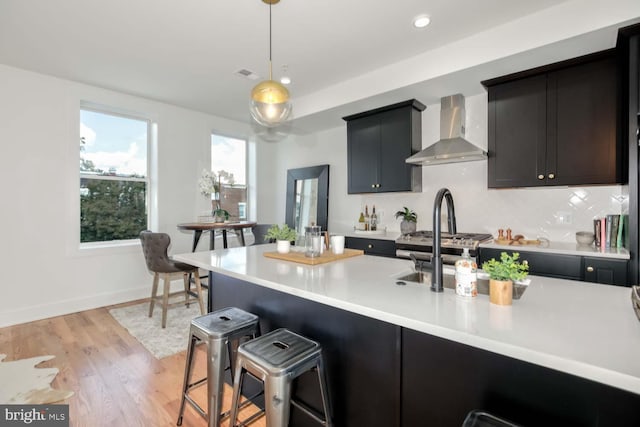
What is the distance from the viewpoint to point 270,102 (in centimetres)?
219

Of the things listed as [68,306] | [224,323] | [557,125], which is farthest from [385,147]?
[68,306]

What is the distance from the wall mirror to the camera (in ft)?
16.3

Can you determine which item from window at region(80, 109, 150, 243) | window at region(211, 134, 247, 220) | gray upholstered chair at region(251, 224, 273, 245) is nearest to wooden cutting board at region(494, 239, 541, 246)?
gray upholstered chair at region(251, 224, 273, 245)

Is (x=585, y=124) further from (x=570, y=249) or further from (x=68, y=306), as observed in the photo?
(x=68, y=306)

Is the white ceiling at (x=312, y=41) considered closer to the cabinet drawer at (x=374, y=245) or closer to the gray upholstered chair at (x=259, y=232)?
the cabinet drawer at (x=374, y=245)

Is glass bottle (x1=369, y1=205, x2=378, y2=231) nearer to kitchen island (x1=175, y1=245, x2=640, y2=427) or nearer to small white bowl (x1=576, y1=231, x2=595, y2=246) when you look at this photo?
small white bowl (x1=576, y1=231, x2=595, y2=246)

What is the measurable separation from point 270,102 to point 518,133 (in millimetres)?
2399

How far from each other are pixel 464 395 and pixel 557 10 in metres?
2.78

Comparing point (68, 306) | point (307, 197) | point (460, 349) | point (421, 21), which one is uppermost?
point (421, 21)

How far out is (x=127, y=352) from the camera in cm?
270

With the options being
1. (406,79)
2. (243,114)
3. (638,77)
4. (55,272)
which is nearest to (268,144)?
(243,114)

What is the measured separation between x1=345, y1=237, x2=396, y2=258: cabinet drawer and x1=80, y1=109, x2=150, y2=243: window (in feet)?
9.88

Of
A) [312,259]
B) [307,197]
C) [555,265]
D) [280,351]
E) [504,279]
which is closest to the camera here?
[504,279]

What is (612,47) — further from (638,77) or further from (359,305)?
(359,305)
